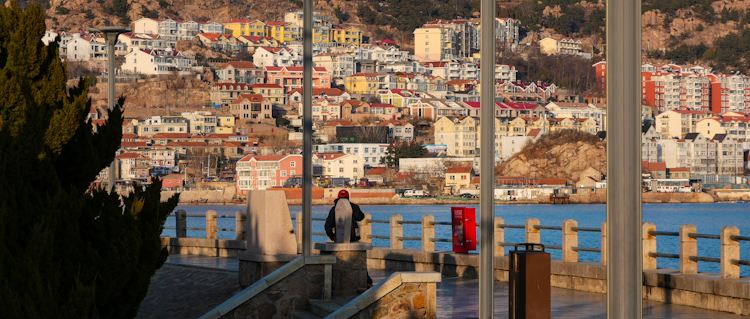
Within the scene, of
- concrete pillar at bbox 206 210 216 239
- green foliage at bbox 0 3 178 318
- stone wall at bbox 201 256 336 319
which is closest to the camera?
green foliage at bbox 0 3 178 318

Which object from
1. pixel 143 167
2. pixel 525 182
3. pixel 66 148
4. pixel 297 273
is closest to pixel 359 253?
pixel 297 273

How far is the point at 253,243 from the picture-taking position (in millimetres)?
15125

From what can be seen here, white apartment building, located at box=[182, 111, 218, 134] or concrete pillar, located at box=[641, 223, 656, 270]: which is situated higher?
white apartment building, located at box=[182, 111, 218, 134]

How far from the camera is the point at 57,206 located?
8.00m

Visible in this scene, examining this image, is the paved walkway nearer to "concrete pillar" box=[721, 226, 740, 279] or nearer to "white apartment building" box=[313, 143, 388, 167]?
"concrete pillar" box=[721, 226, 740, 279]

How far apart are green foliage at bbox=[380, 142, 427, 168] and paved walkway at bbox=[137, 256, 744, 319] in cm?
13443

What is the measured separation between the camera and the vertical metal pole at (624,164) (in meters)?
5.60

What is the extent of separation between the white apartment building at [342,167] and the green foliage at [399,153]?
689 centimetres

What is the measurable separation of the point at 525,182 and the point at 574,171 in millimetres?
9294

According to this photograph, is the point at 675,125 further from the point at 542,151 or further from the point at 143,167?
the point at 143,167

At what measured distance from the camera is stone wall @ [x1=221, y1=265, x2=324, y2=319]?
13094 millimetres

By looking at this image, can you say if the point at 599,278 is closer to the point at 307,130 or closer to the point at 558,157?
the point at 307,130

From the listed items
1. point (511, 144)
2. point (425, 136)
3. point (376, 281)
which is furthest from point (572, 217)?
point (376, 281)

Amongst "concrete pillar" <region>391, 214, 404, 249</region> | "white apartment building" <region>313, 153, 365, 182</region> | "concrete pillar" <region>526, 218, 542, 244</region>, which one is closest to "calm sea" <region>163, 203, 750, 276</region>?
"white apartment building" <region>313, 153, 365, 182</region>
